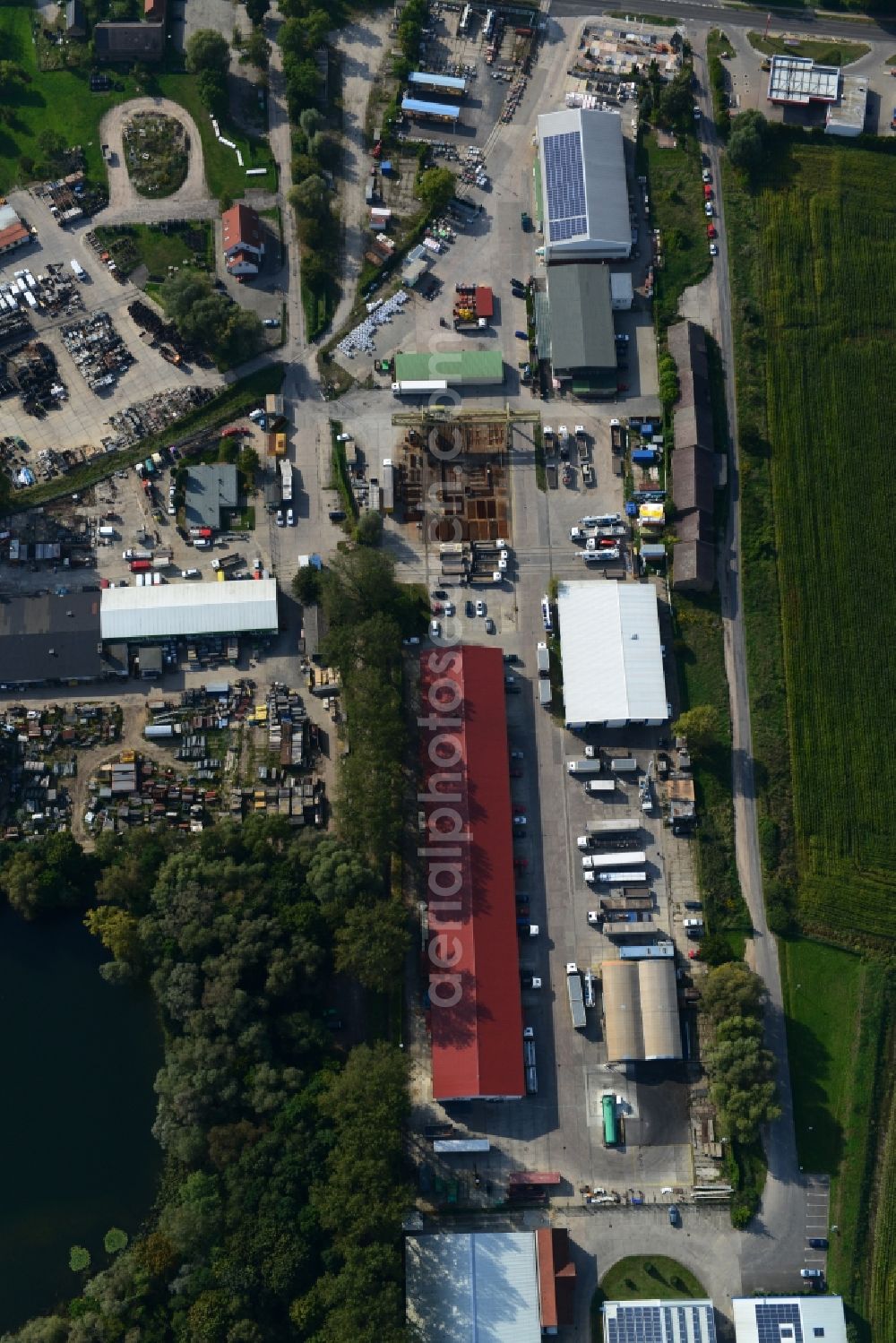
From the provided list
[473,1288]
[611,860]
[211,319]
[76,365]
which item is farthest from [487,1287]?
[76,365]

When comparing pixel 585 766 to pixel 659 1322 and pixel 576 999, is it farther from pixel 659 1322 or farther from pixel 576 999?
pixel 659 1322

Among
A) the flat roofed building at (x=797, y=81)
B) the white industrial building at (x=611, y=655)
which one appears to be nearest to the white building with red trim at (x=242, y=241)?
the white industrial building at (x=611, y=655)

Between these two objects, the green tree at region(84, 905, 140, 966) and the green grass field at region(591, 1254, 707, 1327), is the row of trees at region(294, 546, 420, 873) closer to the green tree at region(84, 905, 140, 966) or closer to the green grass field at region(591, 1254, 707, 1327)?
the green tree at region(84, 905, 140, 966)

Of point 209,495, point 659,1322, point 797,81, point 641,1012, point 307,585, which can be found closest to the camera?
point 659,1322

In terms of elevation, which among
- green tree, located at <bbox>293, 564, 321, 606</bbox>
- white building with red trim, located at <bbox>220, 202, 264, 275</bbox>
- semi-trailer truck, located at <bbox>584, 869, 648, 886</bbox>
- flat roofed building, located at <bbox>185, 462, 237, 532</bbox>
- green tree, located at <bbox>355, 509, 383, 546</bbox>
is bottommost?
semi-trailer truck, located at <bbox>584, 869, 648, 886</bbox>

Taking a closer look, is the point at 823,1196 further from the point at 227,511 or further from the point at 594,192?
the point at 594,192

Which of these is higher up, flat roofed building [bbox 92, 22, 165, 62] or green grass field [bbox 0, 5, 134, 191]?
flat roofed building [bbox 92, 22, 165, 62]

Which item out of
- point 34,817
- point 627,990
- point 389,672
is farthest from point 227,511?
point 627,990

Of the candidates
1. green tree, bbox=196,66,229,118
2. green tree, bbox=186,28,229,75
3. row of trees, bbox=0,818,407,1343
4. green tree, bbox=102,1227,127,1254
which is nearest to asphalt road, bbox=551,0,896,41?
green tree, bbox=186,28,229,75
